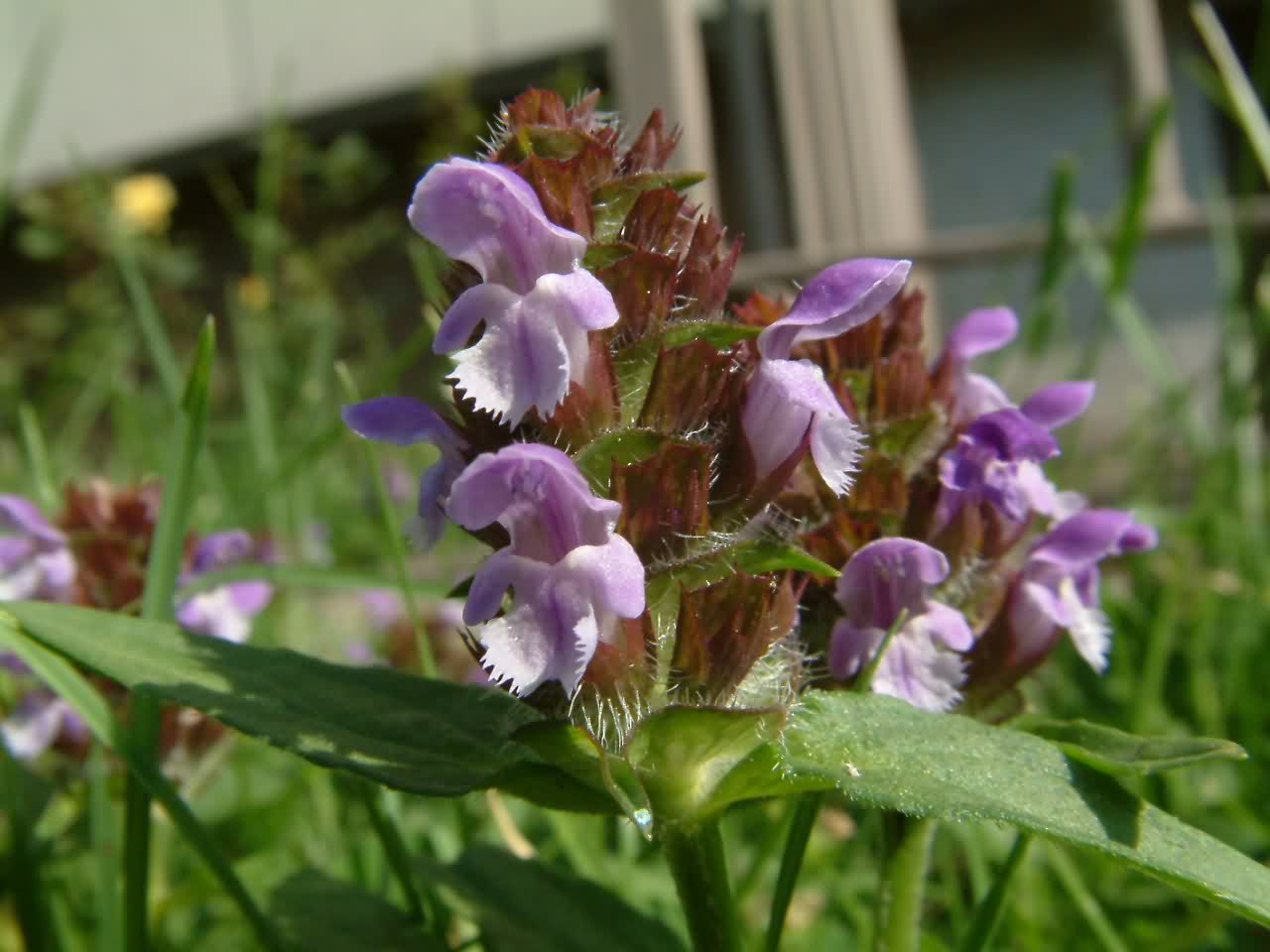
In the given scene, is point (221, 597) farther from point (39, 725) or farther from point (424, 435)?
point (424, 435)

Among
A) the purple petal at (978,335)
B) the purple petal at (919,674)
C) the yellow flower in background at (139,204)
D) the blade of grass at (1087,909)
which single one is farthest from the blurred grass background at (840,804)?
the yellow flower in background at (139,204)

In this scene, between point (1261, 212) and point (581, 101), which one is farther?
point (1261, 212)

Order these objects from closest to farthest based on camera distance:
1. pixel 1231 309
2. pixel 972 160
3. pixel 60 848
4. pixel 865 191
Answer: pixel 60 848
pixel 1231 309
pixel 865 191
pixel 972 160

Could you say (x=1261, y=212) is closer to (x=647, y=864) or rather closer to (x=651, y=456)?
(x=647, y=864)

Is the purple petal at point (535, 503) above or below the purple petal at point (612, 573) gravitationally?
above

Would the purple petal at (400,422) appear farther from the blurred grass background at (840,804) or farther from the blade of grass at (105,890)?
the blade of grass at (105,890)

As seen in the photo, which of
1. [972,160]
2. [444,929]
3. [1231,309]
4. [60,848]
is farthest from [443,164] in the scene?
[972,160]

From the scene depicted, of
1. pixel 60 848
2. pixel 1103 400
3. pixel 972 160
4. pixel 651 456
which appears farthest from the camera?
pixel 972 160

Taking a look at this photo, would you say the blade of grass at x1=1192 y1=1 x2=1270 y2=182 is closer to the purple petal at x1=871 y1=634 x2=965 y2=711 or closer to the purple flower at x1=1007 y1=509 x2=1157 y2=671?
the purple flower at x1=1007 y1=509 x2=1157 y2=671
